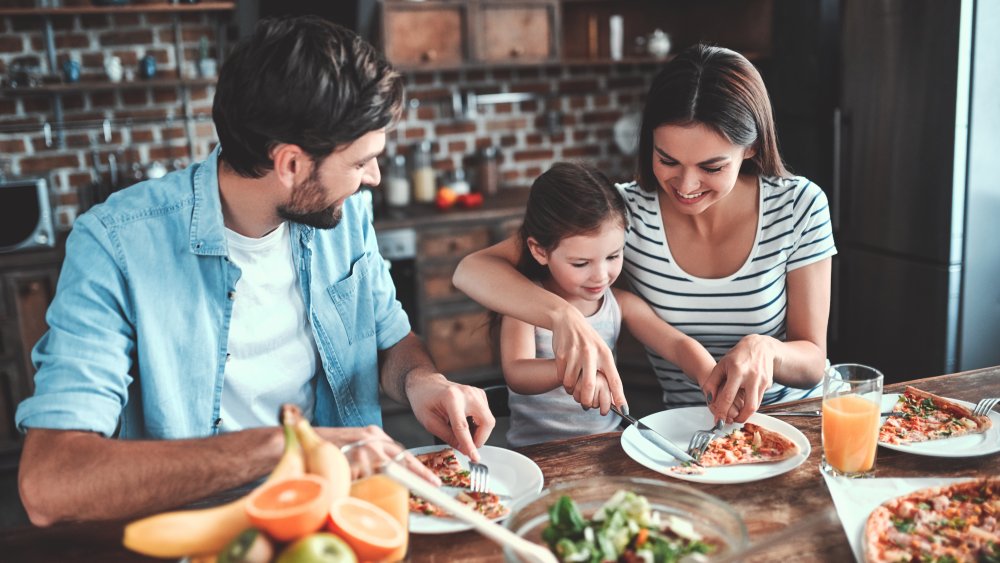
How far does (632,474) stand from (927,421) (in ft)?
1.76

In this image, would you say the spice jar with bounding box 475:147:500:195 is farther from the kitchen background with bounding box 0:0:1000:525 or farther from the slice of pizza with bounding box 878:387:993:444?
the slice of pizza with bounding box 878:387:993:444

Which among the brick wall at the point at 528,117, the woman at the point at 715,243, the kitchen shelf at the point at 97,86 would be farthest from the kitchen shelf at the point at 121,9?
the woman at the point at 715,243

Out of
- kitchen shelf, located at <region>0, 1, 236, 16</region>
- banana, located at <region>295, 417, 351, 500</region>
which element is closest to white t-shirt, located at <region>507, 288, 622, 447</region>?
banana, located at <region>295, 417, 351, 500</region>

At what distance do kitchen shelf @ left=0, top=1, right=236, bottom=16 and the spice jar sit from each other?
4.36 feet

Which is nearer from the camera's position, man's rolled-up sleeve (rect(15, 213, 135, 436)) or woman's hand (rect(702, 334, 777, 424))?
man's rolled-up sleeve (rect(15, 213, 135, 436))

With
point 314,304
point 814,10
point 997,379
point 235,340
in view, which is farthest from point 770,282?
point 814,10

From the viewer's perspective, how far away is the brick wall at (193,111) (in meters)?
3.69

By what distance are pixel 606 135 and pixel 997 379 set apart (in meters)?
3.12

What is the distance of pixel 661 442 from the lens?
4.54ft

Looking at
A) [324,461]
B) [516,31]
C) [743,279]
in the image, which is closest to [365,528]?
[324,461]

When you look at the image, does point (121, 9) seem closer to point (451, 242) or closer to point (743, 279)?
point (451, 242)

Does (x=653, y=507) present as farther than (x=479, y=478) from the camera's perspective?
No

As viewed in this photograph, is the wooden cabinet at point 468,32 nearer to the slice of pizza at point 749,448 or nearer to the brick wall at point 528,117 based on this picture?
the brick wall at point 528,117

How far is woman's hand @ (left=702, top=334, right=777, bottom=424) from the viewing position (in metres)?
1.43
